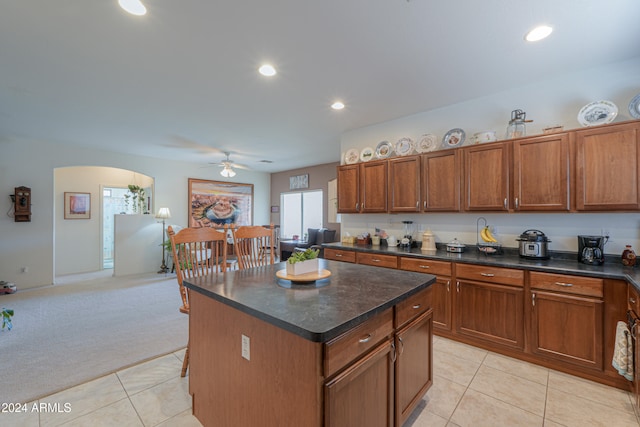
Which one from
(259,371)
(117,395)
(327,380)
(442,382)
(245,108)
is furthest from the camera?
(245,108)

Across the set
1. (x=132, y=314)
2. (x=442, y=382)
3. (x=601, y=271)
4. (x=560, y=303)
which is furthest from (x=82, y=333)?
(x=601, y=271)

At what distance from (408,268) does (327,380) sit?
2.28 metres

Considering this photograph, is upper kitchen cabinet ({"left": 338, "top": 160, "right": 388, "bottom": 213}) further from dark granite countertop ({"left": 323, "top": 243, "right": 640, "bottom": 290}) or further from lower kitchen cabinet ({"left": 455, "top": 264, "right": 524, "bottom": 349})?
lower kitchen cabinet ({"left": 455, "top": 264, "right": 524, "bottom": 349})

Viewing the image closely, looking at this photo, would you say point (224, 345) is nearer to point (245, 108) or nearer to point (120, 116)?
point (245, 108)

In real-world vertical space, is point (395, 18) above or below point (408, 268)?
above

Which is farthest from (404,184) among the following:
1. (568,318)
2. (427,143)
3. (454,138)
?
(568,318)

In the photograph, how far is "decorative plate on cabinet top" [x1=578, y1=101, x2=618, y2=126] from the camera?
2334 mm

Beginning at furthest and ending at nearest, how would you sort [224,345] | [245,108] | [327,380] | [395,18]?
[245,108] < [395,18] < [224,345] < [327,380]

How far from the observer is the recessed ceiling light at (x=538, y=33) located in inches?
77.0

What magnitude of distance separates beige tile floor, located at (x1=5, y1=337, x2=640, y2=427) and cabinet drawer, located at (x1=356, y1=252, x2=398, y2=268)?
1.13 m

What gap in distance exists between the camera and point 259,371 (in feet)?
4.04

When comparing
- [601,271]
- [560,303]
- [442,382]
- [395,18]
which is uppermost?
[395,18]

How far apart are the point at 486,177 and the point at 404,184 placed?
0.92 metres

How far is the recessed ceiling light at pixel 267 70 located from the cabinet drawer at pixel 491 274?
2.67 m
